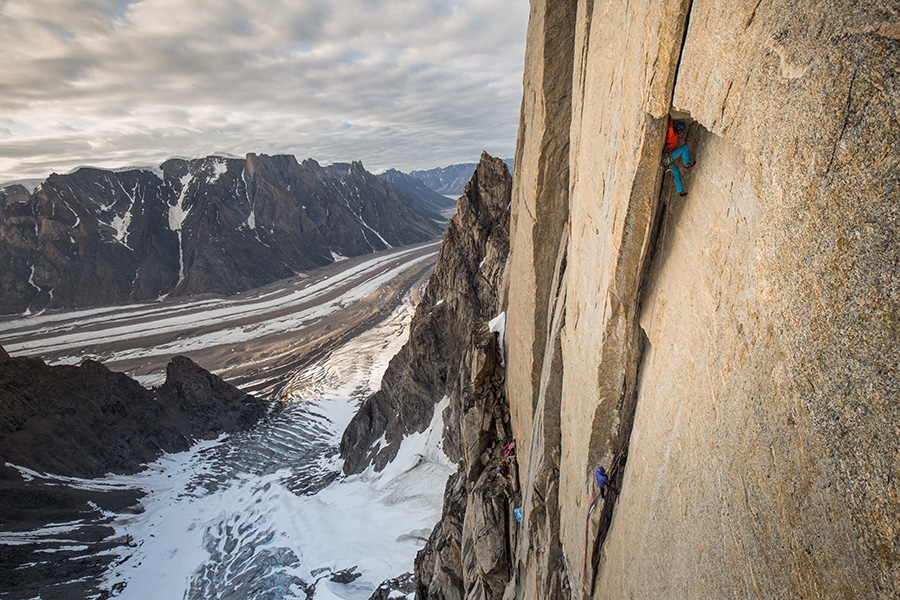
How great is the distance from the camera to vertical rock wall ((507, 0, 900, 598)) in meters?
2.14

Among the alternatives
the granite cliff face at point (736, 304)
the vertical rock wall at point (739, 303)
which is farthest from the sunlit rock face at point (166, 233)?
the vertical rock wall at point (739, 303)

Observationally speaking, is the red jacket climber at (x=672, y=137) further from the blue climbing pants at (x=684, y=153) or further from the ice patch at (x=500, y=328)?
the ice patch at (x=500, y=328)

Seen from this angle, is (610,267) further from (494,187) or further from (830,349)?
(494,187)

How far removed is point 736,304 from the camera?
3385 mm

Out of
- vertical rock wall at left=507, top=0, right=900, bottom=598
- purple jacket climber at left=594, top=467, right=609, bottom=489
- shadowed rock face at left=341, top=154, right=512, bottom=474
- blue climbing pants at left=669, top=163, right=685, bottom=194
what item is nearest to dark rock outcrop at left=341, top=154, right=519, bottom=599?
shadowed rock face at left=341, top=154, right=512, bottom=474

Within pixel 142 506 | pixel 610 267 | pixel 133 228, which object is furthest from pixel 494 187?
pixel 133 228

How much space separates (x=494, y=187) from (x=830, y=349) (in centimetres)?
3103

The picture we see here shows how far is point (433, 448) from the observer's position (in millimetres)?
36094

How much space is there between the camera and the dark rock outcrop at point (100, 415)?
152 feet

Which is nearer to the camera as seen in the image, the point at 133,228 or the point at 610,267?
the point at 610,267

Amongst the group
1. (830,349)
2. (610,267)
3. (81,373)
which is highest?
(610,267)

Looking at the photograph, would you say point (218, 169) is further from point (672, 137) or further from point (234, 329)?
point (672, 137)

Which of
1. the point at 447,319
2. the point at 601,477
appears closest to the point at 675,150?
the point at 601,477

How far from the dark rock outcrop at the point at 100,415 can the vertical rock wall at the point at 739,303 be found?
6148 centimetres
